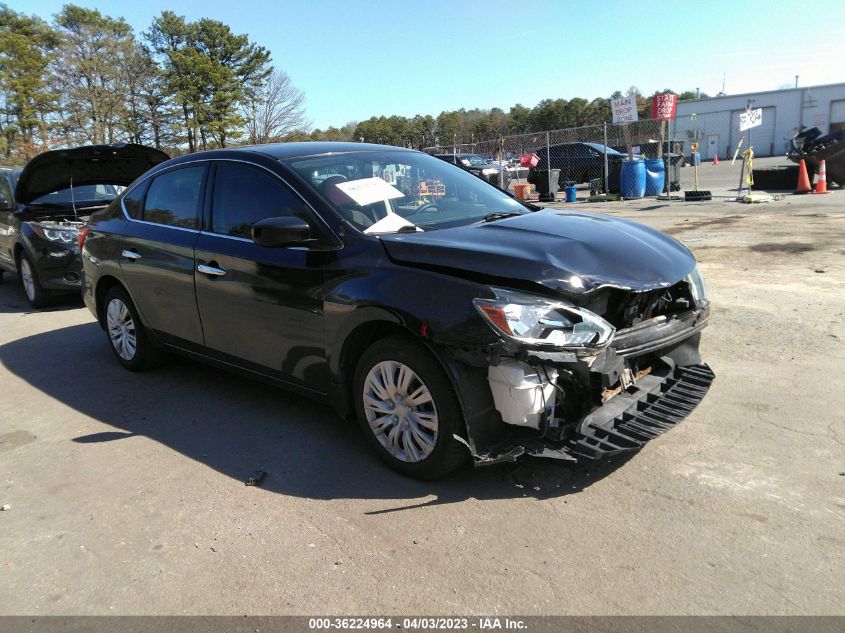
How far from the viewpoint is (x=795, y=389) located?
4.35 meters

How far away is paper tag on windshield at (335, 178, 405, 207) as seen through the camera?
3.81 metres

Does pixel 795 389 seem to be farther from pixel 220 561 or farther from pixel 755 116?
pixel 755 116

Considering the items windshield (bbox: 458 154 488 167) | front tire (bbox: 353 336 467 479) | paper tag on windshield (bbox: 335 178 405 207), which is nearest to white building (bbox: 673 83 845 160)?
windshield (bbox: 458 154 488 167)

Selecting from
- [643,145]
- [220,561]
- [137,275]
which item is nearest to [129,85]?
[643,145]

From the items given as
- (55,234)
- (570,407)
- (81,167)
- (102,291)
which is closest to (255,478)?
(570,407)

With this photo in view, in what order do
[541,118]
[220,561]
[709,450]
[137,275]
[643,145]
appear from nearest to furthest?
[220,561] < [709,450] < [137,275] < [643,145] < [541,118]

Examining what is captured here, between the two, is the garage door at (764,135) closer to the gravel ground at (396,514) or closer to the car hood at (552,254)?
the gravel ground at (396,514)

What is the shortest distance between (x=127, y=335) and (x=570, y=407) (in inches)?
165

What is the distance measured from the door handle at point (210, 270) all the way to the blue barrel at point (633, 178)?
53.6 feet

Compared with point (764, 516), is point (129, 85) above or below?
above

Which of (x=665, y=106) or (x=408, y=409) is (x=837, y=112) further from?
(x=408, y=409)

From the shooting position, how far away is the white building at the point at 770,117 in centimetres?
4297

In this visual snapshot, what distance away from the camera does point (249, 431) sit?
4254mm

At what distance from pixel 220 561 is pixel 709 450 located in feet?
8.88
